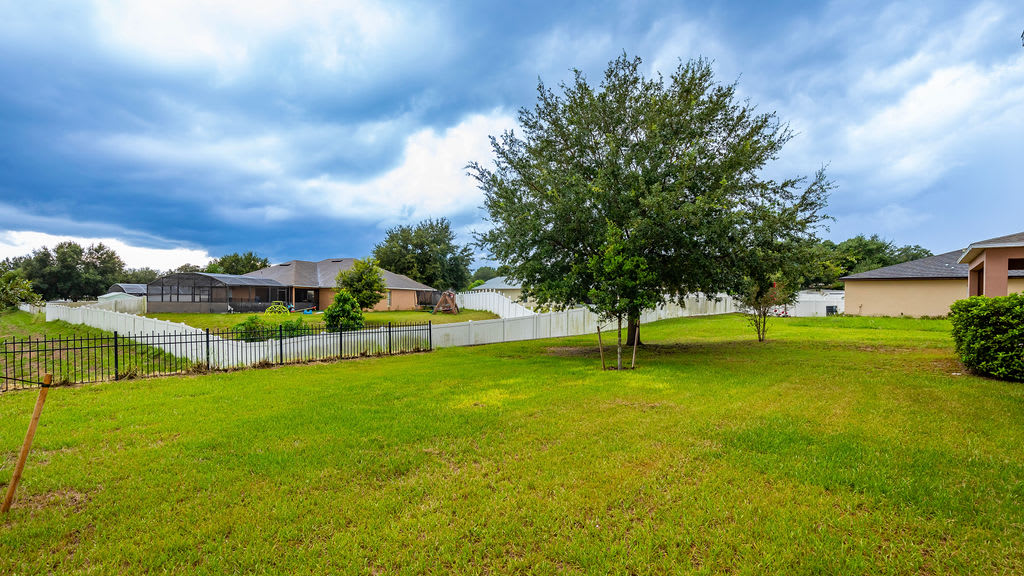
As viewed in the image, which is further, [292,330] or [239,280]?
[239,280]

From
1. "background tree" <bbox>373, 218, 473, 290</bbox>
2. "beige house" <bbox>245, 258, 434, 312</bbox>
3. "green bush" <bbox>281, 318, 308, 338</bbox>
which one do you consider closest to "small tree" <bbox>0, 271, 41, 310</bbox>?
"green bush" <bbox>281, 318, 308, 338</bbox>

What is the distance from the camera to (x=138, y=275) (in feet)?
228

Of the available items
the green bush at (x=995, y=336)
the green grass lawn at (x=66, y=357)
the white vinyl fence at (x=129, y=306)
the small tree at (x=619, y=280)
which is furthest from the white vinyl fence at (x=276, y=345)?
the white vinyl fence at (x=129, y=306)

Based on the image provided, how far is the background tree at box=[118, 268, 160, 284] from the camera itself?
64375 millimetres

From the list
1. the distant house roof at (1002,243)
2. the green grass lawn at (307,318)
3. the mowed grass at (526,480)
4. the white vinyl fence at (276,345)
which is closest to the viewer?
the mowed grass at (526,480)

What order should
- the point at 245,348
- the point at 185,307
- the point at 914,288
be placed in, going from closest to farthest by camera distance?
1. the point at 245,348
2. the point at 914,288
3. the point at 185,307

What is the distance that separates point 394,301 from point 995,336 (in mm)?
34157

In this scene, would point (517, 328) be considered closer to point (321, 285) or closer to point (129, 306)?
point (321, 285)

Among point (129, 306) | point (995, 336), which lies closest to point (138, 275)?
point (129, 306)

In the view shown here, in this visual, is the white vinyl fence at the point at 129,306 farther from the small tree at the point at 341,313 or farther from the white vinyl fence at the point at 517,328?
the white vinyl fence at the point at 517,328

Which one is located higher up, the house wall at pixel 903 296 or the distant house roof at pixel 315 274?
the distant house roof at pixel 315 274

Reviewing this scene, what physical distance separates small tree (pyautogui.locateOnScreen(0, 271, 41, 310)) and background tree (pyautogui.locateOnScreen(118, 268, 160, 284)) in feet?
250

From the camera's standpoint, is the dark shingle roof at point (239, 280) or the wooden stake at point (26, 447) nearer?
the wooden stake at point (26, 447)

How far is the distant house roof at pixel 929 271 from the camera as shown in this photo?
2198cm
